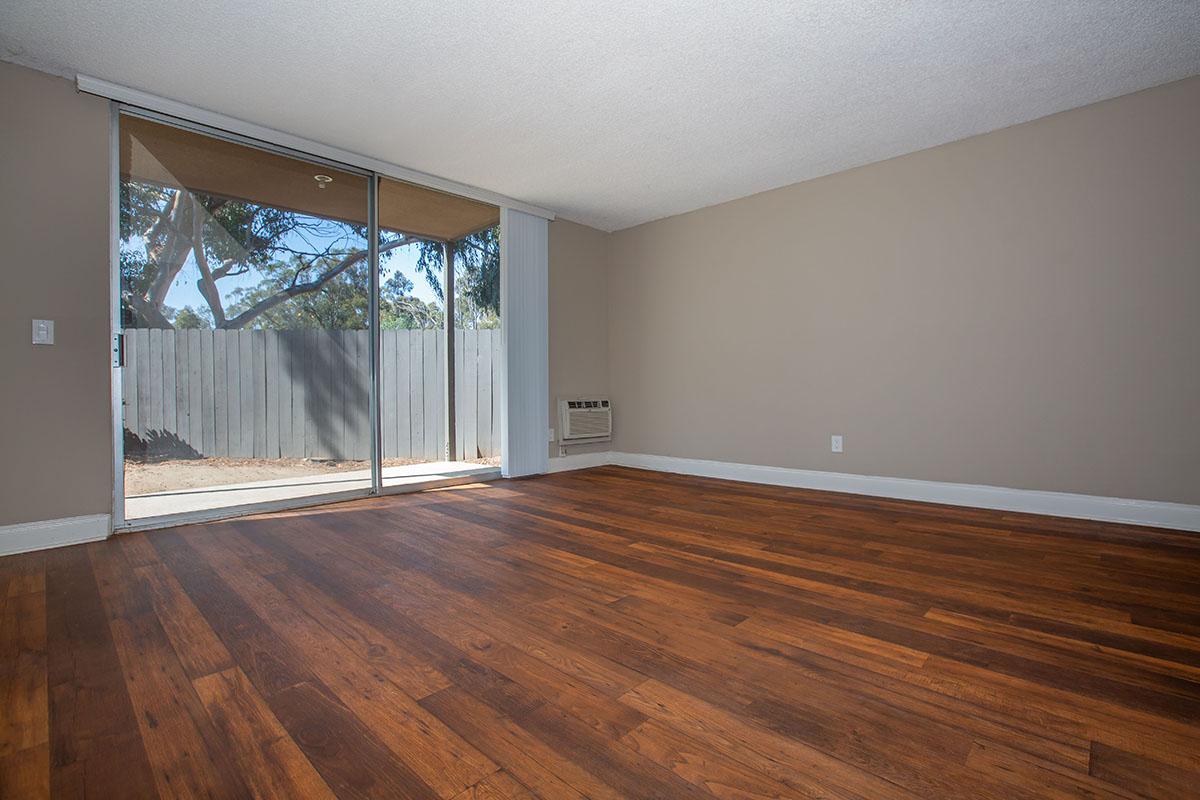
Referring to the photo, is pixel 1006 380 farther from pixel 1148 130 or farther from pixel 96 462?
pixel 96 462

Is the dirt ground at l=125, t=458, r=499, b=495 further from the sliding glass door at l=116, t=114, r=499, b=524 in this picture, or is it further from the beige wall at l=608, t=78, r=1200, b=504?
the beige wall at l=608, t=78, r=1200, b=504

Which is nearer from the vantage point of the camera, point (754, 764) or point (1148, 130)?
point (754, 764)

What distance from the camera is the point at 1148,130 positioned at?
3025mm

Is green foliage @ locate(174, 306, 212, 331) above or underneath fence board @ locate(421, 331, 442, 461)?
above

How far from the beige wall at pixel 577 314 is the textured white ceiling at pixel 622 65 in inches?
63.7

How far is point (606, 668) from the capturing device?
1.53m

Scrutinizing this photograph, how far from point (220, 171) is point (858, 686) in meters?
4.24

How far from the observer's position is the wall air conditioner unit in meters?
5.33

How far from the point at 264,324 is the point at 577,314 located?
111 inches

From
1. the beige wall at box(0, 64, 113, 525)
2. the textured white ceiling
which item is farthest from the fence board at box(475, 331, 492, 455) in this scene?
the beige wall at box(0, 64, 113, 525)

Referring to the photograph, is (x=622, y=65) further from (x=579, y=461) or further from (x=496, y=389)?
(x=579, y=461)

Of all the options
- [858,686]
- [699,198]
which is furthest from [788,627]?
[699,198]

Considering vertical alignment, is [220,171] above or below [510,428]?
above

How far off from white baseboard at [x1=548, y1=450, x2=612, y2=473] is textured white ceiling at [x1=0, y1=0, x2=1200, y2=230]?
9.05 ft
